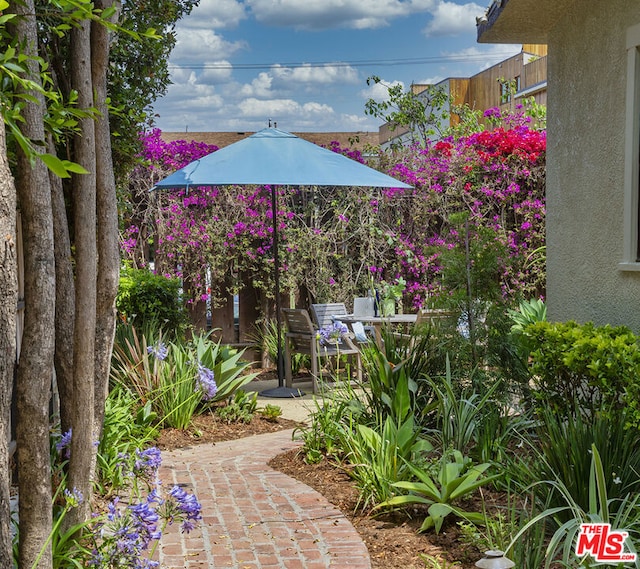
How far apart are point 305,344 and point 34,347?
616 cm

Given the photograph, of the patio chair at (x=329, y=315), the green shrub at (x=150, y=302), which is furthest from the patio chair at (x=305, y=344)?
the green shrub at (x=150, y=302)

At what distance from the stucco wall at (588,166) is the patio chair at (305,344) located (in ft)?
8.86

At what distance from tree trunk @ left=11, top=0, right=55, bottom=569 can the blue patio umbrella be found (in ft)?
15.0

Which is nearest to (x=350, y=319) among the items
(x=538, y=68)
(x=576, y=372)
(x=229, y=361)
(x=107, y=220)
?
(x=229, y=361)

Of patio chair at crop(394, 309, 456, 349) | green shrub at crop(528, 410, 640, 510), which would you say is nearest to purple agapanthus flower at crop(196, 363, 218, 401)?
patio chair at crop(394, 309, 456, 349)

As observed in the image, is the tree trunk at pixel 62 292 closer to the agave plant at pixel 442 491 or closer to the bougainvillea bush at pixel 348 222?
the agave plant at pixel 442 491

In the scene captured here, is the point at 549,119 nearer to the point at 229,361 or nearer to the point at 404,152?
the point at 229,361

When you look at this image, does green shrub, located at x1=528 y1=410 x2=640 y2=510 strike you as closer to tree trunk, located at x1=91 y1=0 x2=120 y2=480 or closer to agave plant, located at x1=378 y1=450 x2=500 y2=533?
agave plant, located at x1=378 y1=450 x2=500 y2=533

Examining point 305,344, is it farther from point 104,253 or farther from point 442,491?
point 104,253

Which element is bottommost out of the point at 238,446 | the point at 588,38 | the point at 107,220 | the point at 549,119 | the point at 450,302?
the point at 238,446

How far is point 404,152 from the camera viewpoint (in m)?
11.4

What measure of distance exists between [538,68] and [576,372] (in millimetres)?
14821

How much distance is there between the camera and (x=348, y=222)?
11.1 m

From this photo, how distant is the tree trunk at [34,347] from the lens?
2.93 meters
